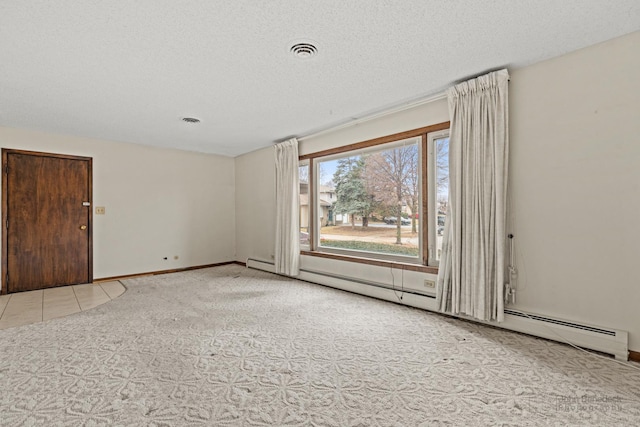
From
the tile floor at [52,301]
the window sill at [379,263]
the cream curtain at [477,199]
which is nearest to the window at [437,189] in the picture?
the window sill at [379,263]

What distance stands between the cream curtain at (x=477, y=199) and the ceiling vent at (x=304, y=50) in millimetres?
1601

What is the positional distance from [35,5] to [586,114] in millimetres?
4135

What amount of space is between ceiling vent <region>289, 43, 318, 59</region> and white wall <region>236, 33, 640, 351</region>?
196 cm

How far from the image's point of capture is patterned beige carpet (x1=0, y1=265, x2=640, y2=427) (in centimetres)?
172

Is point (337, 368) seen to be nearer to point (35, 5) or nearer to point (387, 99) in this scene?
point (387, 99)

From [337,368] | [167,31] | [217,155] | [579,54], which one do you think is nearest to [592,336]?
[337,368]

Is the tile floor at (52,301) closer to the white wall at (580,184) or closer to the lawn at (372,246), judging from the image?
the lawn at (372,246)

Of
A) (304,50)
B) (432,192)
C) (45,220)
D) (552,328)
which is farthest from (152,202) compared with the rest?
(552,328)

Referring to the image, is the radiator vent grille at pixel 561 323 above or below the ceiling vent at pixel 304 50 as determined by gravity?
below

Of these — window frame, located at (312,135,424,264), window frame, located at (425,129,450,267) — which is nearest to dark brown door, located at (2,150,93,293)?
window frame, located at (312,135,424,264)

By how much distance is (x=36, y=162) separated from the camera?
4.68m

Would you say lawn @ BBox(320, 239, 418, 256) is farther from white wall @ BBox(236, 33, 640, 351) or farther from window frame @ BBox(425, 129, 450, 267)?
white wall @ BBox(236, 33, 640, 351)

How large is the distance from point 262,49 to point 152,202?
14.6 feet

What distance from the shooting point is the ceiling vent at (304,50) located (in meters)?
2.43
